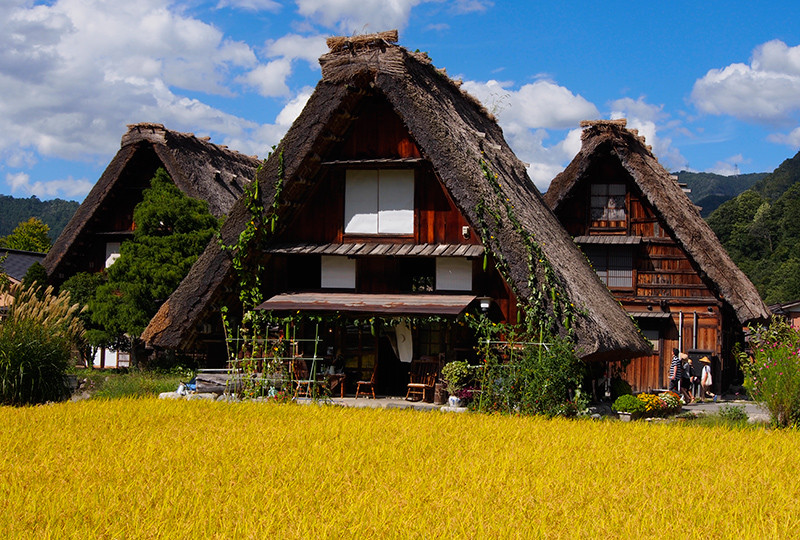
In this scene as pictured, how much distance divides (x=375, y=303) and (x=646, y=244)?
34.4 feet

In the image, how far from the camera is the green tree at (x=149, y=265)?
18.6 meters

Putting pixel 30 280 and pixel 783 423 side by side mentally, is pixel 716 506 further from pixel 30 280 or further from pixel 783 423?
pixel 30 280

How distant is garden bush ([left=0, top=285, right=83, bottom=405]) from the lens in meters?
11.6

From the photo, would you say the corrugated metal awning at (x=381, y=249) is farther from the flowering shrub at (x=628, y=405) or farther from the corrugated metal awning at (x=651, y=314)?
the corrugated metal awning at (x=651, y=314)

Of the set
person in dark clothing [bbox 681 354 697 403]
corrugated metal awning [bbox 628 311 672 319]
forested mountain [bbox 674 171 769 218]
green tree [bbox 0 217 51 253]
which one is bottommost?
person in dark clothing [bbox 681 354 697 403]

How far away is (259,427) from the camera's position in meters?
9.83

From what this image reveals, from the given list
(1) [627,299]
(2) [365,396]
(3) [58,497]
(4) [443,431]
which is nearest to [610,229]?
(1) [627,299]

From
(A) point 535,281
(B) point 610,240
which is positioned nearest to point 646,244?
(B) point 610,240

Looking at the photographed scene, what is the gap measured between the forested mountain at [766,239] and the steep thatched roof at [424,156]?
31660mm

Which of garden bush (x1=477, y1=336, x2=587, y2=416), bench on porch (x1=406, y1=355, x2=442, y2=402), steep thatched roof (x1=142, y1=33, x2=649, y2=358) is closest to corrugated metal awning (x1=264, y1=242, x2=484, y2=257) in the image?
steep thatched roof (x1=142, y1=33, x2=649, y2=358)

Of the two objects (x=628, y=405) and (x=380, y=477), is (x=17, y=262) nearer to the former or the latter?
(x=628, y=405)

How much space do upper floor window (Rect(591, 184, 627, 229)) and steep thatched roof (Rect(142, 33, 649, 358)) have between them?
7111 mm

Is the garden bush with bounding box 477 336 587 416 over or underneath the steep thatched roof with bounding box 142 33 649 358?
underneath

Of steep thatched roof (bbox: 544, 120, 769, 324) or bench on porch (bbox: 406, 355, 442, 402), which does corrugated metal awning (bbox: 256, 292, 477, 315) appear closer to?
bench on porch (bbox: 406, 355, 442, 402)
